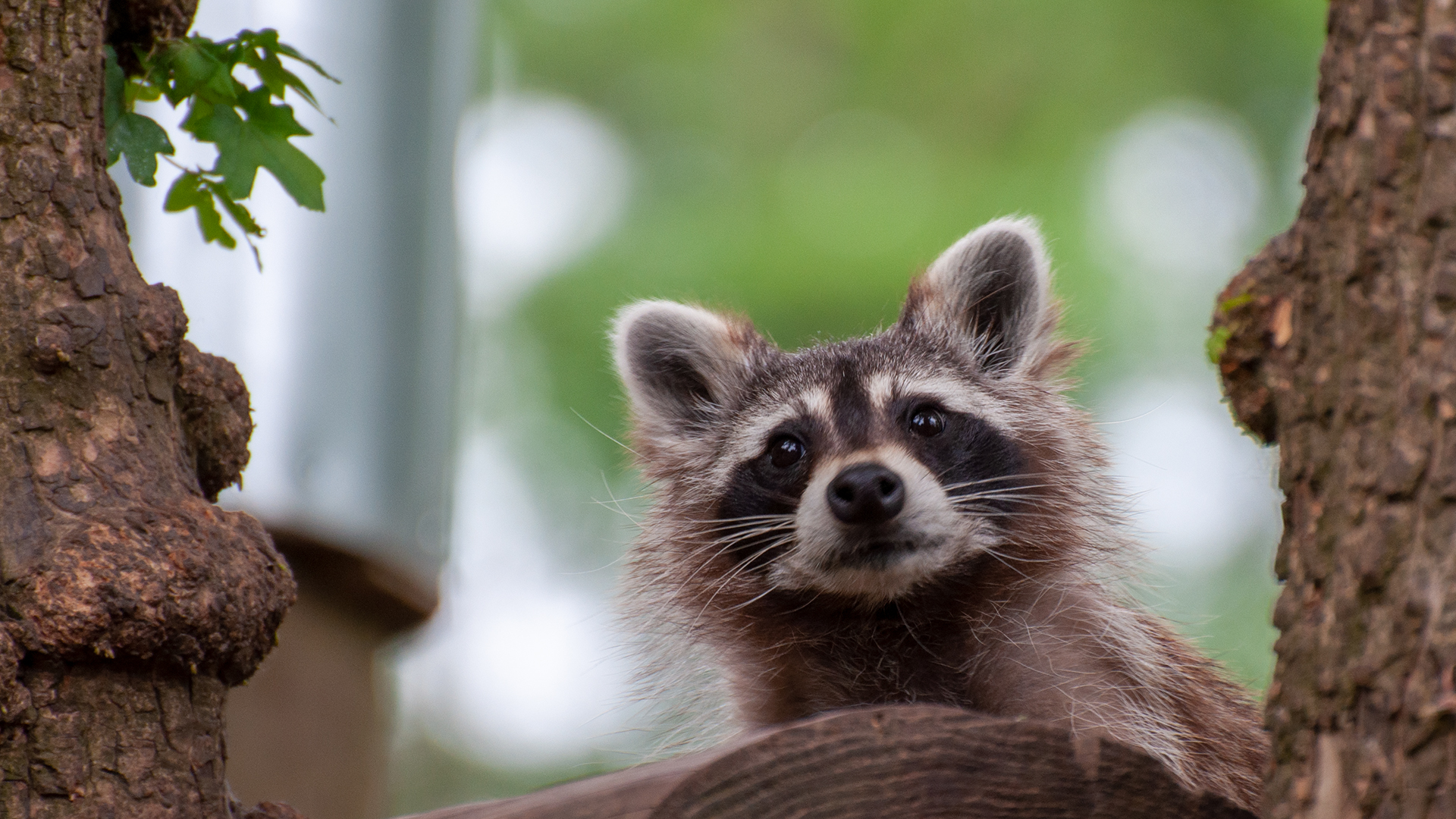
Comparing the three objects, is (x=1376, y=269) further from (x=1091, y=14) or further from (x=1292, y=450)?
(x=1091, y=14)

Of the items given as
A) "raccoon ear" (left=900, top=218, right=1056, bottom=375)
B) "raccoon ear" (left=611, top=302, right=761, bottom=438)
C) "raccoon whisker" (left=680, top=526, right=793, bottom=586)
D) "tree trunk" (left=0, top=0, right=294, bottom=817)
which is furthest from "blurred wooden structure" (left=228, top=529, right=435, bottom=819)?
"tree trunk" (left=0, top=0, right=294, bottom=817)

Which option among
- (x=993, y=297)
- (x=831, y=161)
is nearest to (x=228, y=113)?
(x=993, y=297)

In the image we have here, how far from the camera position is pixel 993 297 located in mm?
4875

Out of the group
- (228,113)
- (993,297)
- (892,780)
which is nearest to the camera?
(892,780)

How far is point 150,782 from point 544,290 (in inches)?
394

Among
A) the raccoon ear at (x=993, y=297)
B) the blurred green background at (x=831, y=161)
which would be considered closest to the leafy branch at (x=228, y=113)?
the raccoon ear at (x=993, y=297)

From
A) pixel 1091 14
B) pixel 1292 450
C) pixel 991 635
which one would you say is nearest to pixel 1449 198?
pixel 1292 450

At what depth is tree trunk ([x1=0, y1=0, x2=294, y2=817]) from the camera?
2.33 metres

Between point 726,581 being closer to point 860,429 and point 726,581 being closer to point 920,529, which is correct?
point 860,429

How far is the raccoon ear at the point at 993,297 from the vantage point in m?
4.71

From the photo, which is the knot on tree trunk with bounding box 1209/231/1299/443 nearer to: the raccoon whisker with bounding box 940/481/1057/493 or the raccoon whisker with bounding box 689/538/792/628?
the raccoon whisker with bounding box 940/481/1057/493

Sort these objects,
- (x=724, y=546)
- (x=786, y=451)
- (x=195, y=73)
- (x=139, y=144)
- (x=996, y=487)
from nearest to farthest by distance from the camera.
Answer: (x=139, y=144), (x=195, y=73), (x=996, y=487), (x=786, y=451), (x=724, y=546)

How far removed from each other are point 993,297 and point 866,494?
1.46 m

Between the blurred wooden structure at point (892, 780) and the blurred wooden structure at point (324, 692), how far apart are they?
3474 mm
